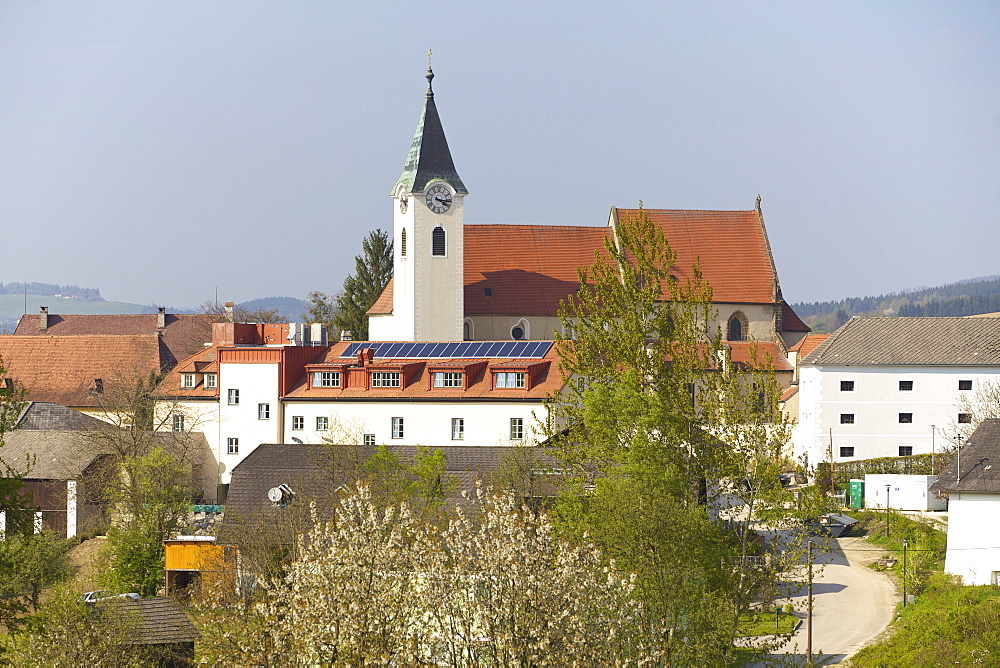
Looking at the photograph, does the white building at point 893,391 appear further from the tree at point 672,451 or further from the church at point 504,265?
the tree at point 672,451

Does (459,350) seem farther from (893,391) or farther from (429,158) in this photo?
(893,391)

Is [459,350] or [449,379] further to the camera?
[459,350]

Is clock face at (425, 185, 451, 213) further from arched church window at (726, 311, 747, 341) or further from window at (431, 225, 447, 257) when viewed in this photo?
arched church window at (726, 311, 747, 341)

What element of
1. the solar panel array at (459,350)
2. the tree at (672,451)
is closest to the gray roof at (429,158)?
the solar panel array at (459,350)

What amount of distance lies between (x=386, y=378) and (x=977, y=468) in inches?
1076

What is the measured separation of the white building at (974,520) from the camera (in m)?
43.2

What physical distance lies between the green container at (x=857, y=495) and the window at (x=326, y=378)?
78.1 feet

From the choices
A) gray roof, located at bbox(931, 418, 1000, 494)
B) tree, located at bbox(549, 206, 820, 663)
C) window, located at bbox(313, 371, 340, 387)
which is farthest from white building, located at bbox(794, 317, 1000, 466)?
tree, located at bbox(549, 206, 820, 663)

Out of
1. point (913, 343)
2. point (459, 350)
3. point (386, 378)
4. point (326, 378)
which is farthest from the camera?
point (913, 343)

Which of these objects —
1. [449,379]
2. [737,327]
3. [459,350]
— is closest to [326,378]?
[449,379]

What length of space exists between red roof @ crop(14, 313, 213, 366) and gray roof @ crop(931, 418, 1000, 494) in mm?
61158

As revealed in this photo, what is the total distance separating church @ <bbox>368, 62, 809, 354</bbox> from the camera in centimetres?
7212

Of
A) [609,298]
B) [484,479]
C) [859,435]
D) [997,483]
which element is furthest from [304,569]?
[859,435]

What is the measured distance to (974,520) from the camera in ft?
145
